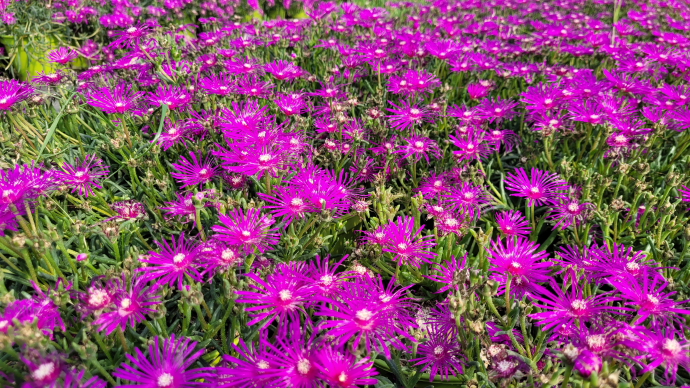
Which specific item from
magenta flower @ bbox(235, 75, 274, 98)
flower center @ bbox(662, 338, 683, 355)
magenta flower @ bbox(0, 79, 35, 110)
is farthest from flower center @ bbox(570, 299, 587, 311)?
magenta flower @ bbox(0, 79, 35, 110)

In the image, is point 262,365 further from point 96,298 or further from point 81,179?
point 81,179

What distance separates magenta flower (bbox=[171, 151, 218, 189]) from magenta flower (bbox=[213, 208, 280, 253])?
0.38m

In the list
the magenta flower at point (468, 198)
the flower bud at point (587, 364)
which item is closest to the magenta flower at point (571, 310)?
the flower bud at point (587, 364)

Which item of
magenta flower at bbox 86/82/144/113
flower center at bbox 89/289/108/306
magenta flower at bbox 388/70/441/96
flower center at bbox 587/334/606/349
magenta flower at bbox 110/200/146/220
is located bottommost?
magenta flower at bbox 110/200/146/220

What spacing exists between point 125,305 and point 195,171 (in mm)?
753

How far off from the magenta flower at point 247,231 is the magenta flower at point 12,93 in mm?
1086

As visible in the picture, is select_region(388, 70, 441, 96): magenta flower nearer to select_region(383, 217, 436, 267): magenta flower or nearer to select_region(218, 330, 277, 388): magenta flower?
select_region(383, 217, 436, 267): magenta flower

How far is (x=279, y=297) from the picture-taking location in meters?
1.11

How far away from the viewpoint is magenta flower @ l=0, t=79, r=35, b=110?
1.60 m

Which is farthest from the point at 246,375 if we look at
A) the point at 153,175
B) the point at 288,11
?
the point at 288,11

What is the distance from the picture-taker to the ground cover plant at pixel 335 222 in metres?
1.00

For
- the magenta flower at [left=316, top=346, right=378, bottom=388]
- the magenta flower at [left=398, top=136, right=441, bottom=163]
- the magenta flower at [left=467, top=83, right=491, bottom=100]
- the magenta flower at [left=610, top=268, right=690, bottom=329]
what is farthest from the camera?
the magenta flower at [left=467, top=83, right=491, bottom=100]

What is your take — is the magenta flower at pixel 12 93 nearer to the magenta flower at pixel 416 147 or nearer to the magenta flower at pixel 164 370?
the magenta flower at pixel 164 370

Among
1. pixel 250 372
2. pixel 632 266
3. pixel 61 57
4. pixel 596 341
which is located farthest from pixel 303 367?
pixel 61 57
